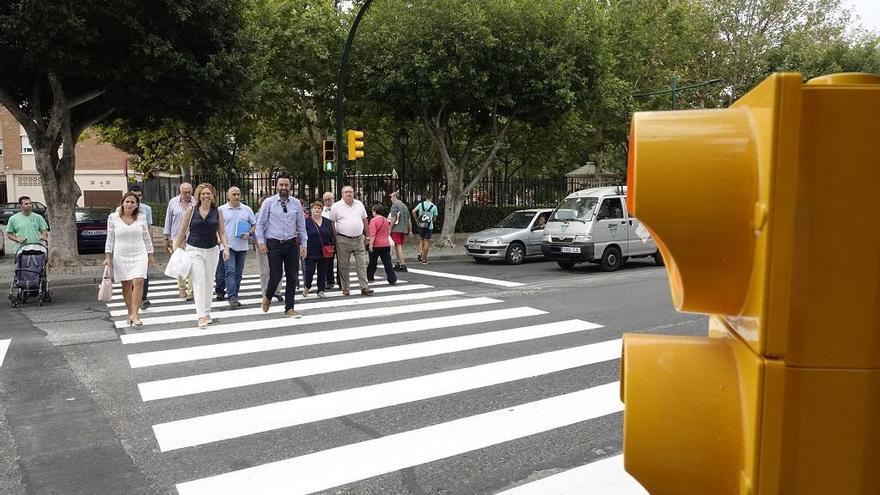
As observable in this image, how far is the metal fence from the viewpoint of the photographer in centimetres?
2205

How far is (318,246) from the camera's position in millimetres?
11227

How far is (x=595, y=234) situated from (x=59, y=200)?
1164 centimetres

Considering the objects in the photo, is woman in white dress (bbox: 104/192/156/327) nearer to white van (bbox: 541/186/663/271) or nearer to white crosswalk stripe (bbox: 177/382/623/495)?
white crosswalk stripe (bbox: 177/382/623/495)

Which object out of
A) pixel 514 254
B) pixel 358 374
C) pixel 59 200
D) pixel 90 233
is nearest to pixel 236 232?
pixel 358 374

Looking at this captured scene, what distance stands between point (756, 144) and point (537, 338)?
661 cm

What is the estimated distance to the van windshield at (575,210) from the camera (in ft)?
51.2

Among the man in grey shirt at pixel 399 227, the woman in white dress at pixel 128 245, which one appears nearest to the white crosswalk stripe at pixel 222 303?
the woman in white dress at pixel 128 245

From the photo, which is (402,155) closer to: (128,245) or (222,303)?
(222,303)

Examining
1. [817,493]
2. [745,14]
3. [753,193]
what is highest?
[745,14]

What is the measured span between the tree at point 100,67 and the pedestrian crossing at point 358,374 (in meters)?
5.40

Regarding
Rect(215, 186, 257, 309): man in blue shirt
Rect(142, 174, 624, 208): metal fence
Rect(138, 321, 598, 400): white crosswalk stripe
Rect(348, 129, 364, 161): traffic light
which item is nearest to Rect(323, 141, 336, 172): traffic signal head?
Rect(348, 129, 364, 161): traffic light

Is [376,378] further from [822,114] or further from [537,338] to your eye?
[822,114]

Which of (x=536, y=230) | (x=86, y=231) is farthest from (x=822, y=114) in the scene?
(x=86, y=231)

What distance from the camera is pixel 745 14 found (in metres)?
30.8
